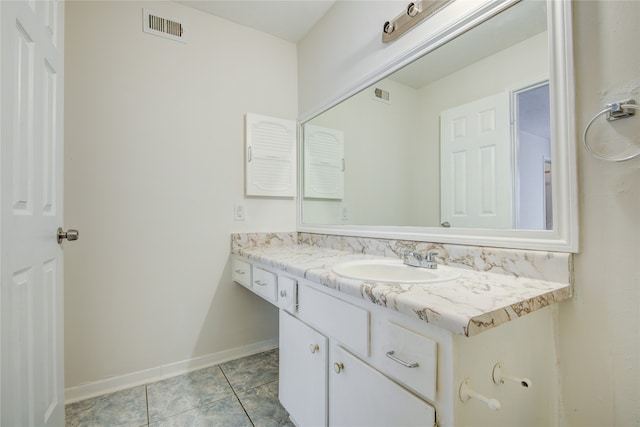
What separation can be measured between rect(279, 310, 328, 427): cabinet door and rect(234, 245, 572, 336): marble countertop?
0.27m

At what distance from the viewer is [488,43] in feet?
3.51

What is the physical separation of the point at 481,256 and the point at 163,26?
2152mm

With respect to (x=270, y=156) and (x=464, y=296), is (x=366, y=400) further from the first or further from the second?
(x=270, y=156)

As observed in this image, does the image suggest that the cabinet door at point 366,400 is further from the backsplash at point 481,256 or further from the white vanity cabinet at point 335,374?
the backsplash at point 481,256

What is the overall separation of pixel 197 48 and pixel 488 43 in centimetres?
169

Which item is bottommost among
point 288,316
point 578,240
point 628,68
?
point 288,316

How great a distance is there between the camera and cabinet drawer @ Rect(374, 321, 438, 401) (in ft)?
2.16

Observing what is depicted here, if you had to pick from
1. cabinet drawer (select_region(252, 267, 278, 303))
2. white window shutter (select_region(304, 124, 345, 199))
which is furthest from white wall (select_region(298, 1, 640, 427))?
white window shutter (select_region(304, 124, 345, 199))

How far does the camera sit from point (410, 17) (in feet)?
4.26

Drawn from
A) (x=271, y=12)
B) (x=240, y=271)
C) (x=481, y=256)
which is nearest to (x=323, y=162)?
(x=240, y=271)

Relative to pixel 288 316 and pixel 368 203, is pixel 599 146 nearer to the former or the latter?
pixel 368 203

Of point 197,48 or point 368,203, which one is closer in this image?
point 368,203

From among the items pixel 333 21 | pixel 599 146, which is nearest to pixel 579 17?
pixel 599 146

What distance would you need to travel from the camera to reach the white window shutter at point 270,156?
200 centimetres
